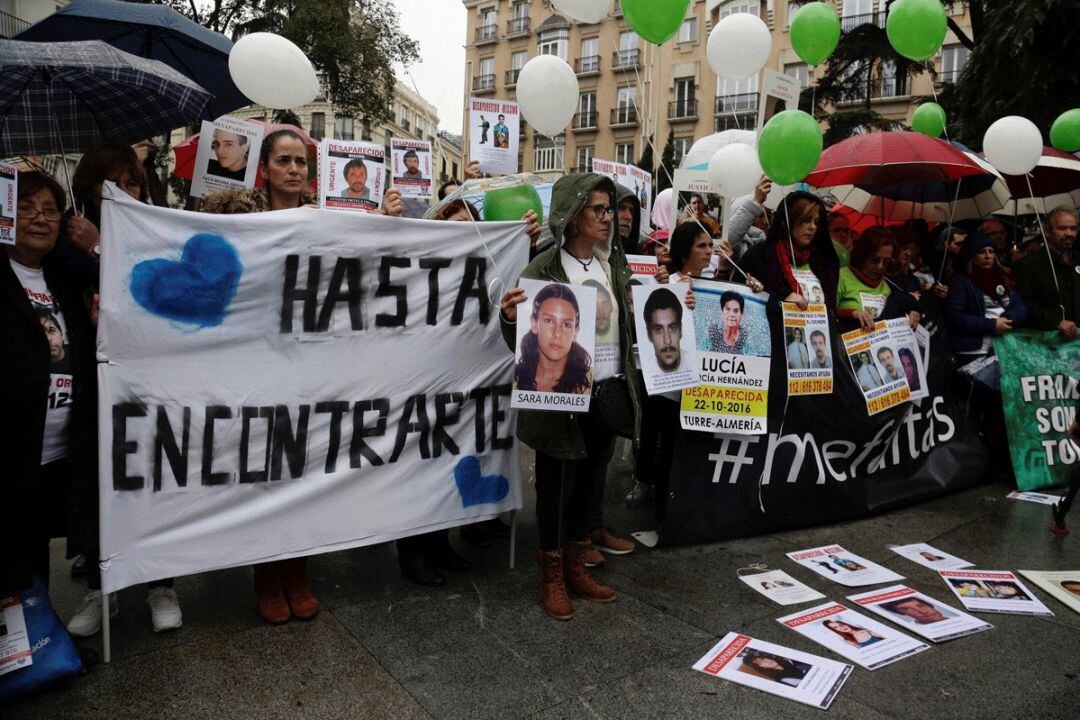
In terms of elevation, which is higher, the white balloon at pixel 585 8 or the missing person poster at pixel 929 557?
the white balloon at pixel 585 8

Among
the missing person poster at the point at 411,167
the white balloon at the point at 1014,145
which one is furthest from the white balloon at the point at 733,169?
the white balloon at the point at 1014,145

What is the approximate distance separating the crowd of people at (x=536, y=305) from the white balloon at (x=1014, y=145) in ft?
2.75

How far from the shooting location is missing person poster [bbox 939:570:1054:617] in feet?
10.0

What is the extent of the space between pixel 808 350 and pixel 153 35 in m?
4.55

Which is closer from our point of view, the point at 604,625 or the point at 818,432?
the point at 604,625

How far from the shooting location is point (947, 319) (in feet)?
16.1

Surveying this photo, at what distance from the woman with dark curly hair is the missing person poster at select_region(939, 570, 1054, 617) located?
1.95 meters

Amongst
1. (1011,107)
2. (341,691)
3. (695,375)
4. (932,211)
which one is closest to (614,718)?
(341,691)

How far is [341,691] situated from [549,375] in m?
1.32

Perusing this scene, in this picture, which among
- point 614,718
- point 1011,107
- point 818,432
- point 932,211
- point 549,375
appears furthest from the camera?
point 1011,107

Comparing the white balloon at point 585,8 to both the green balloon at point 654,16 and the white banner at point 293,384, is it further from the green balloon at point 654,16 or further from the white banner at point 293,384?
the white banner at point 293,384

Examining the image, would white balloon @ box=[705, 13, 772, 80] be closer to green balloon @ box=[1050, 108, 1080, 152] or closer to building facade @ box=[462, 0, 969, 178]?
green balloon @ box=[1050, 108, 1080, 152]

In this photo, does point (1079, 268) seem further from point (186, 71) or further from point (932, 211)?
point (186, 71)

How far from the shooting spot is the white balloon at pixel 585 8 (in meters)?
A: 4.10
